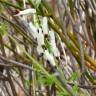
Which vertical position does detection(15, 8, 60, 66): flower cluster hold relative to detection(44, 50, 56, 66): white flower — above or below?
above

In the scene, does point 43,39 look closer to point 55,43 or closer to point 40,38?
point 40,38

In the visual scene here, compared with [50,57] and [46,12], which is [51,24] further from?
[50,57]

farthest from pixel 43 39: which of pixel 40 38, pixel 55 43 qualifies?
pixel 55 43

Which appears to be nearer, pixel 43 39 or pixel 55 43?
pixel 43 39

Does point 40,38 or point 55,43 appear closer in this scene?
point 40,38

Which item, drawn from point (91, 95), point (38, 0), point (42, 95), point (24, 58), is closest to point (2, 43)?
point (24, 58)

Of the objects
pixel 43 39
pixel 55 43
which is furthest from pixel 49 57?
pixel 55 43

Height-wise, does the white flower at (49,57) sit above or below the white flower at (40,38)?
below

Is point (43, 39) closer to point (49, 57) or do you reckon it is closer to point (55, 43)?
point (49, 57)

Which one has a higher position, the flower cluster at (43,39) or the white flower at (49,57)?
the flower cluster at (43,39)

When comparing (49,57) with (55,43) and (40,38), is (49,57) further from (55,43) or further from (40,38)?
(55,43)

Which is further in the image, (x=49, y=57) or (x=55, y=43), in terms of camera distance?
(x=55, y=43)
